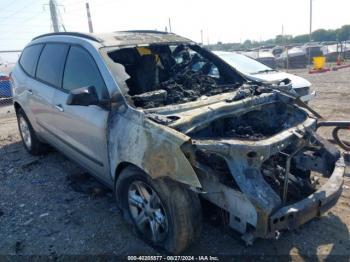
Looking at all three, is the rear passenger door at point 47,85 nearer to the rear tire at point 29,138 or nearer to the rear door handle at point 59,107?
the rear door handle at point 59,107

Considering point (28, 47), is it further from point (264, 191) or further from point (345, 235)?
point (345, 235)

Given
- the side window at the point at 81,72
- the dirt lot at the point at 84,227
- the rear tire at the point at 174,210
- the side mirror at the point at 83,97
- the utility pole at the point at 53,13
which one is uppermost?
the utility pole at the point at 53,13

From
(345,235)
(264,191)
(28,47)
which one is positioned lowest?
(345,235)

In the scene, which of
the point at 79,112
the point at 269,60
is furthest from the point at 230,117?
the point at 269,60

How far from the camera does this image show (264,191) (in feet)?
8.77

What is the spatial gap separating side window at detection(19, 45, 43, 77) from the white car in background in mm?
3362

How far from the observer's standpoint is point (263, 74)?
25.8 feet

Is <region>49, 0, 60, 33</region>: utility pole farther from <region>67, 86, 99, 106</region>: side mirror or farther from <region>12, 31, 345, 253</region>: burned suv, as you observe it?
<region>67, 86, 99, 106</region>: side mirror

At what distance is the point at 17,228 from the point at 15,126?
17.3ft

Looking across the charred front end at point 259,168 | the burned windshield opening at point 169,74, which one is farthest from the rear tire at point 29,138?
the charred front end at point 259,168

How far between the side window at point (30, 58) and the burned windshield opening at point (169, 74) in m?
1.84

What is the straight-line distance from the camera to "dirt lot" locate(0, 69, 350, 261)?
3.28 meters

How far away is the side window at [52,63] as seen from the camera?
14.4ft

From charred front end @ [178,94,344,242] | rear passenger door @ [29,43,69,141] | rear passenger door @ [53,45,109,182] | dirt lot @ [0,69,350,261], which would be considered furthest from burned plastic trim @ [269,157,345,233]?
rear passenger door @ [29,43,69,141]
